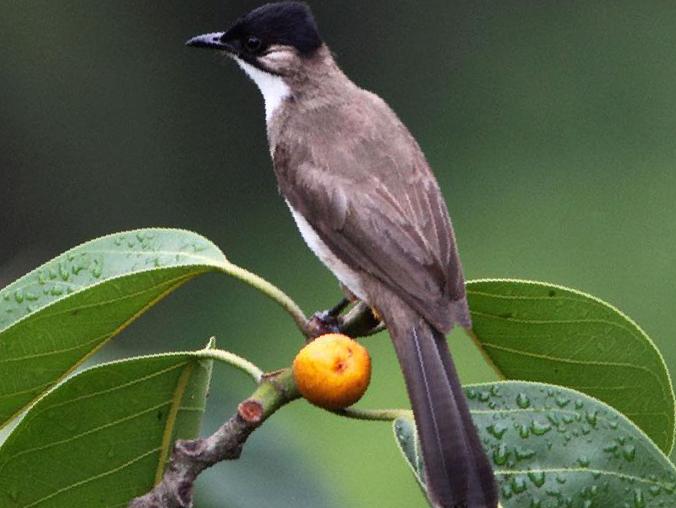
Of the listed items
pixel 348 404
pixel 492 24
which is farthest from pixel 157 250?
pixel 492 24

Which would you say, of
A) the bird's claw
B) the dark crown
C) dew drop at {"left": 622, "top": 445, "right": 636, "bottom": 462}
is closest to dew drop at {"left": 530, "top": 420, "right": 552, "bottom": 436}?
dew drop at {"left": 622, "top": 445, "right": 636, "bottom": 462}

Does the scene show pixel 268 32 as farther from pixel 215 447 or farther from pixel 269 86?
pixel 215 447

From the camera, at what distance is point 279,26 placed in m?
3.12

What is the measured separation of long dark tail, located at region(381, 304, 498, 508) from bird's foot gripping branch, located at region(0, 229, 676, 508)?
0.07ft

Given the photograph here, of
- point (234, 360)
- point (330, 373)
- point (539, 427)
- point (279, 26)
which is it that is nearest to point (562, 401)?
point (539, 427)

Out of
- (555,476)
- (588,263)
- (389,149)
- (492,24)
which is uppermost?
(389,149)

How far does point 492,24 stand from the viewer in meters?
7.06

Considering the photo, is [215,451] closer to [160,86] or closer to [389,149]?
[389,149]

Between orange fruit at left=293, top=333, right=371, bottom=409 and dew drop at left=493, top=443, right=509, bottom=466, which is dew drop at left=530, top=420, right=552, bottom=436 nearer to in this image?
dew drop at left=493, top=443, right=509, bottom=466

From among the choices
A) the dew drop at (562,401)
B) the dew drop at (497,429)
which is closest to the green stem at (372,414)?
the dew drop at (497,429)

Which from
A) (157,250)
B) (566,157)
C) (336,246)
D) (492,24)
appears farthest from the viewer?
(492,24)

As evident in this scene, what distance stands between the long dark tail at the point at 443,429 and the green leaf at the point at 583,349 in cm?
11

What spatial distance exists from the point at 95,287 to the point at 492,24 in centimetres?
517

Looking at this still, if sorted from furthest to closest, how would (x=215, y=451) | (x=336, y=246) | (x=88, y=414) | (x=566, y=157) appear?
(x=566, y=157), (x=336, y=246), (x=88, y=414), (x=215, y=451)
